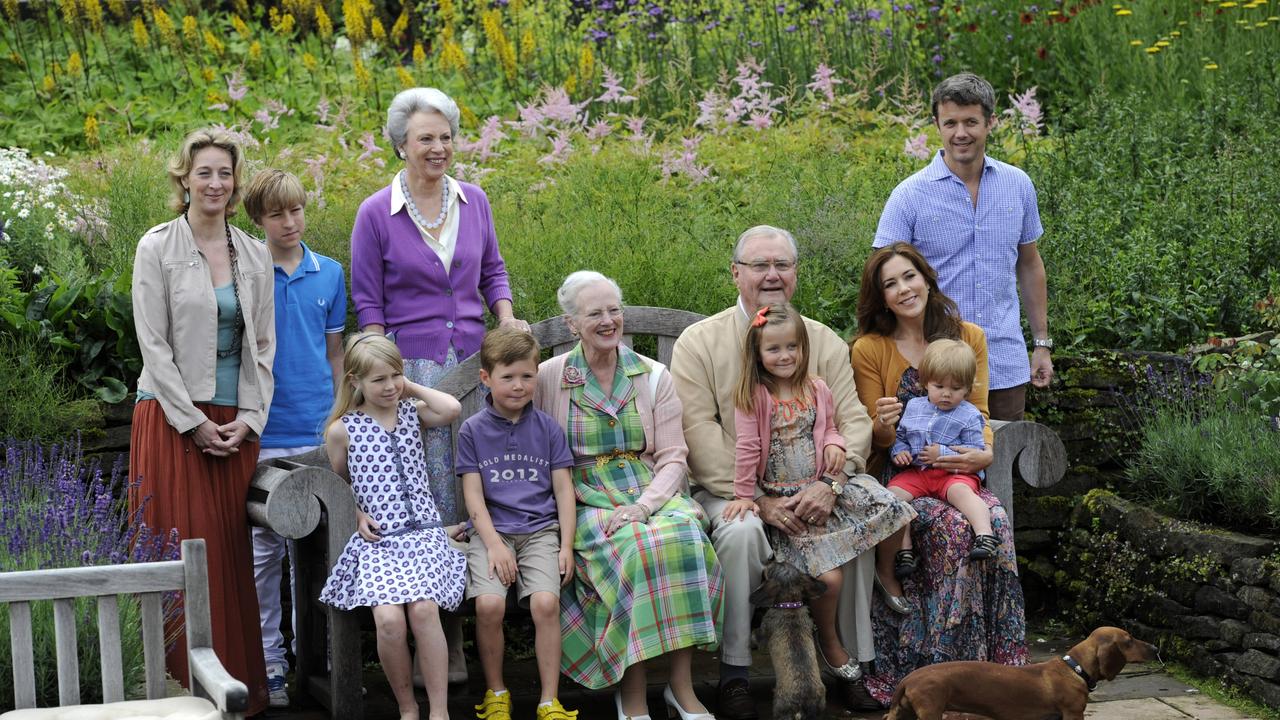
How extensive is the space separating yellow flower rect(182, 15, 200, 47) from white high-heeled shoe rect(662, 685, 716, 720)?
20.7 ft

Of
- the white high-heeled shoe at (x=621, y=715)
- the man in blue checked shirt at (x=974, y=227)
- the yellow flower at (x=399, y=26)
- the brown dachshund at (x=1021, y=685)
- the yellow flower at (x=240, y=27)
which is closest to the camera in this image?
the brown dachshund at (x=1021, y=685)

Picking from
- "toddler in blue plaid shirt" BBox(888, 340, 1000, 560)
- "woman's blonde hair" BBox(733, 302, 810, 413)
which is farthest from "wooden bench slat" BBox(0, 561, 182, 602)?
"toddler in blue plaid shirt" BBox(888, 340, 1000, 560)

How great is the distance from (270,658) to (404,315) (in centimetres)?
126

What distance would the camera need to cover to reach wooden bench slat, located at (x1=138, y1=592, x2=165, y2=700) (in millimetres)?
3465

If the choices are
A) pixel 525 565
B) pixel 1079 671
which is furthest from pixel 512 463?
pixel 1079 671

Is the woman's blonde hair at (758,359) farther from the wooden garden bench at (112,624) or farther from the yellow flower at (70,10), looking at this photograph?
the yellow flower at (70,10)

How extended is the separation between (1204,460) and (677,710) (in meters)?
2.15

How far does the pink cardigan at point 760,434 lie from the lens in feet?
15.8

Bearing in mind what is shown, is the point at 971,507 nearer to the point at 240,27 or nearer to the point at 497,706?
the point at 497,706

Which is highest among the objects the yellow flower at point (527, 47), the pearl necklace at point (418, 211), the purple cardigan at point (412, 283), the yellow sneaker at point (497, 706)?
the yellow flower at point (527, 47)

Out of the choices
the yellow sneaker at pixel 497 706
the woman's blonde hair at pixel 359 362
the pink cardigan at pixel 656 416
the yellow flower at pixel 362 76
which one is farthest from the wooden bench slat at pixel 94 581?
the yellow flower at pixel 362 76

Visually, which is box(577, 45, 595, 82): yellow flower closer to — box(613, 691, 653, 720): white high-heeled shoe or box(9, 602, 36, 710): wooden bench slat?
box(613, 691, 653, 720): white high-heeled shoe

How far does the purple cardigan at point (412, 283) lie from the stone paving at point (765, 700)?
1.20 metres

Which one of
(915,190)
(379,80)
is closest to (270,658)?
(915,190)
